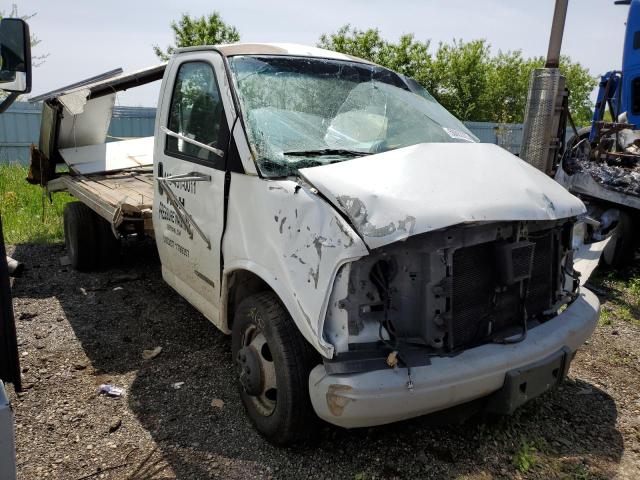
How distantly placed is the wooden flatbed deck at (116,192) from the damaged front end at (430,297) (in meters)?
2.56

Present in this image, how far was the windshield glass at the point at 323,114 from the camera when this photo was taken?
3.06m

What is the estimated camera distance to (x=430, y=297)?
2.53 meters

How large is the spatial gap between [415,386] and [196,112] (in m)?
2.36

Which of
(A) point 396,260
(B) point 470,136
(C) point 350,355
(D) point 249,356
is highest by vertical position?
(B) point 470,136

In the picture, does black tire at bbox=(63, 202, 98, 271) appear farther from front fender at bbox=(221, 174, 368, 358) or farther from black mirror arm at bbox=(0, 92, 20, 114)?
black mirror arm at bbox=(0, 92, 20, 114)

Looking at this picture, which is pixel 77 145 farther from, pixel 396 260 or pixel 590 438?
pixel 590 438

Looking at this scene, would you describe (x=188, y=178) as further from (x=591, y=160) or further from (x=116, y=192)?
(x=591, y=160)

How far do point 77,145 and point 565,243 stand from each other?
5.95 m

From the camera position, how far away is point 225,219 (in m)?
3.24

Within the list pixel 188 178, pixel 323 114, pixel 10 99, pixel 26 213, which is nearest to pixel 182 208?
pixel 188 178

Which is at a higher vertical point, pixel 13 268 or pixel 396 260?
pixel 396 260

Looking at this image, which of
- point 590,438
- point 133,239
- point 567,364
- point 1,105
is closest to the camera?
point 1,105

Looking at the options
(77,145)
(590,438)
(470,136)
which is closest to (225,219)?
(470,136)

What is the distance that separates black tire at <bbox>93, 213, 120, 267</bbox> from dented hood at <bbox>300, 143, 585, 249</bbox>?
393 cm
